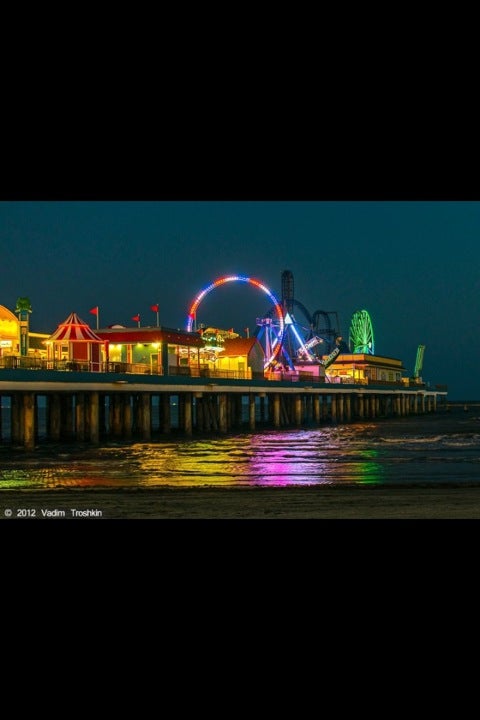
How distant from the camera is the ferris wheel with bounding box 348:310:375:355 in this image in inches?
2867

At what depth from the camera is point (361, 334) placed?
240 feet

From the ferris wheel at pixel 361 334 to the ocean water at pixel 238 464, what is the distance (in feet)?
140

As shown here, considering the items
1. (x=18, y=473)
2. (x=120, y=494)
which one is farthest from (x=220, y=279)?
(x=120, y=494)

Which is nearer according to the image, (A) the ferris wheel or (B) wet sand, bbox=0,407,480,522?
(B) wet sand, bbox=0,407,480,522

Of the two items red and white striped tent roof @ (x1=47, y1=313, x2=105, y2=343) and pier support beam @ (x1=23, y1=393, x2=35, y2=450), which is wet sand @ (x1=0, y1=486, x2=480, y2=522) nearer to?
pier support beam @ (x1=23, y1=393, x2=35, y2=450)

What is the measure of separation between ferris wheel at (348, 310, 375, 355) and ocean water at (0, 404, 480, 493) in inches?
1675

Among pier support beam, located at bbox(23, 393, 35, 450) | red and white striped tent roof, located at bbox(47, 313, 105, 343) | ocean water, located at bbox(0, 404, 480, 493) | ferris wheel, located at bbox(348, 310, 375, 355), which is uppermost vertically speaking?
ferris wheel, located at bbox(348, 310, 375, 355)

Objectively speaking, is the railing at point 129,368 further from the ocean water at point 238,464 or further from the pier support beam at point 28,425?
the ocean water at point 238,464

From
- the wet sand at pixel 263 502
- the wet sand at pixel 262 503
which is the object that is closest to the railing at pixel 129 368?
the wet sand at pixel 263 502

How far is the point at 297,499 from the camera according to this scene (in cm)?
1177

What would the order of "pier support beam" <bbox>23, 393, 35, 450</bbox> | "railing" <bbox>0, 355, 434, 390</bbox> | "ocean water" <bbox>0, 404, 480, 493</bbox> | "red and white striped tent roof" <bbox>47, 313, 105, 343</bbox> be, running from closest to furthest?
"ocean water" <bbox>0, 404, 480, 493</bbox>
"railing" <bbox>0, 355, 434, 390</bbox>
"pier support beam" <bbox>23, 393, 35, 450</bbox>
"red and white striped tent roof" <bbox>47, 313, 105, 343</bbox>

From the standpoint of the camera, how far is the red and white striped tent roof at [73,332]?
3075 centimetres

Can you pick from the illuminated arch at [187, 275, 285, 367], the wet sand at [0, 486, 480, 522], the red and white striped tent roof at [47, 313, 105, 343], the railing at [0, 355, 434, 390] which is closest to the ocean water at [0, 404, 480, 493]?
the wet sand at [0, 486, 480, 522]
